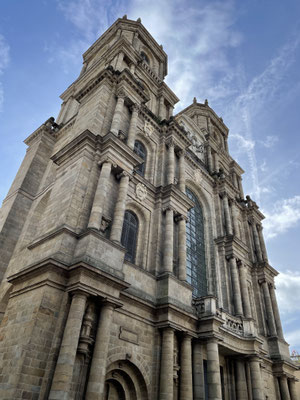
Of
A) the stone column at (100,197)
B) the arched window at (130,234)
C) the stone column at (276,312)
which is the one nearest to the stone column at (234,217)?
the stone column at (276,312)

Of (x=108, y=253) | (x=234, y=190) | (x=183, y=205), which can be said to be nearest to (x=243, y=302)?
(x=183, y=205)

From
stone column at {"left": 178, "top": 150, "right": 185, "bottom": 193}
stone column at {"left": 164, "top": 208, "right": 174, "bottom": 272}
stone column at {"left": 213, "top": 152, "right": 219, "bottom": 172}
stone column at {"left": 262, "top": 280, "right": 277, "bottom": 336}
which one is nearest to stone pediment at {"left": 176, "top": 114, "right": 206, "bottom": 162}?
stone column at {"left": 213, "top": 152, "right": 219, "bottom": 172}

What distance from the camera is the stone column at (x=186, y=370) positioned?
14398 mm

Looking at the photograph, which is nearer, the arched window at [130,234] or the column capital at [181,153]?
the arched window at [130,234]

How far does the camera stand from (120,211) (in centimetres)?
1570

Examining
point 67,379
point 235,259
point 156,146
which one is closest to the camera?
point 67,379

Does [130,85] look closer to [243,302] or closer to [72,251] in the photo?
[72,251]

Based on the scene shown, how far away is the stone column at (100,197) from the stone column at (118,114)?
275 centimetres

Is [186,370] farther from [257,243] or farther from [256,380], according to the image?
[257,243]

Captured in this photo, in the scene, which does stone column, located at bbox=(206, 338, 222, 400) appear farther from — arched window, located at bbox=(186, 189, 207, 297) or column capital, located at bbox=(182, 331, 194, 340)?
arched window, located at bbox=(186, 189, 207, 297)

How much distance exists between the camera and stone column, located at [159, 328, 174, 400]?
44.1 ft

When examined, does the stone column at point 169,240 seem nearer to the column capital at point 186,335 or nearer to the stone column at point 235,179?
the column capital at point 186,335

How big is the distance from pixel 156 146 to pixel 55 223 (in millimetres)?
11422

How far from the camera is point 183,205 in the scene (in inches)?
808
